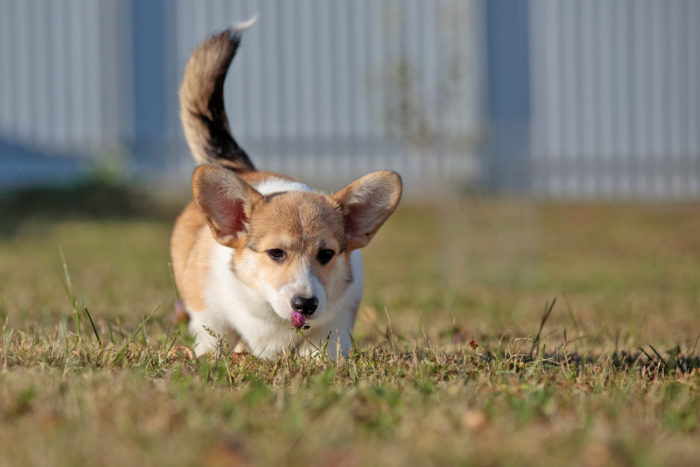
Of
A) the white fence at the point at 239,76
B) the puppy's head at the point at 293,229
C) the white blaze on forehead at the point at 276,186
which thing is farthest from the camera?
the white fence at the point at 239,76

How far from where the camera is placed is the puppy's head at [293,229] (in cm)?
318

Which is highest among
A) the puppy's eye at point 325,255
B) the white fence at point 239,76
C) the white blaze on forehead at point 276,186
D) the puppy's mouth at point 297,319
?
the white fence at point 239,76

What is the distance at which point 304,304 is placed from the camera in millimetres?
3068

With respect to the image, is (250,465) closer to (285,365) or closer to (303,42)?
(285,365)

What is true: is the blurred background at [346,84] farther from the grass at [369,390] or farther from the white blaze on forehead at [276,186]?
the white blaze on forehead at [276,186]

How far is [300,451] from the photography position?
189 cm

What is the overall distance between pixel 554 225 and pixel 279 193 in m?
8.78

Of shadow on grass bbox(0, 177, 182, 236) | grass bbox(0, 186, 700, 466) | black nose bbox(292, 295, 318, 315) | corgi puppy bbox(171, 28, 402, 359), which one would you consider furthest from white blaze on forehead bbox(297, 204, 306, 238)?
shadow on grass bbox(0, 177, 182, 236)

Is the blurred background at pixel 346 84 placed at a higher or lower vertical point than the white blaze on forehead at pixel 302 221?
higher

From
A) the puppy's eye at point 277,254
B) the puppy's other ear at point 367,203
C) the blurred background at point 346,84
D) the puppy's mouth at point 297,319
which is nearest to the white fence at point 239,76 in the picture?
the blurred background at point 346,84

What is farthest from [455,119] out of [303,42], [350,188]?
[350,188]

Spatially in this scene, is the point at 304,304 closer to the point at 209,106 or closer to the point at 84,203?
the point at 209,106

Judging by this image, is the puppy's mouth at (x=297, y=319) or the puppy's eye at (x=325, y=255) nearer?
the puppy's mouth at (x=297, y=319)

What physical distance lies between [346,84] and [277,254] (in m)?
11.0
